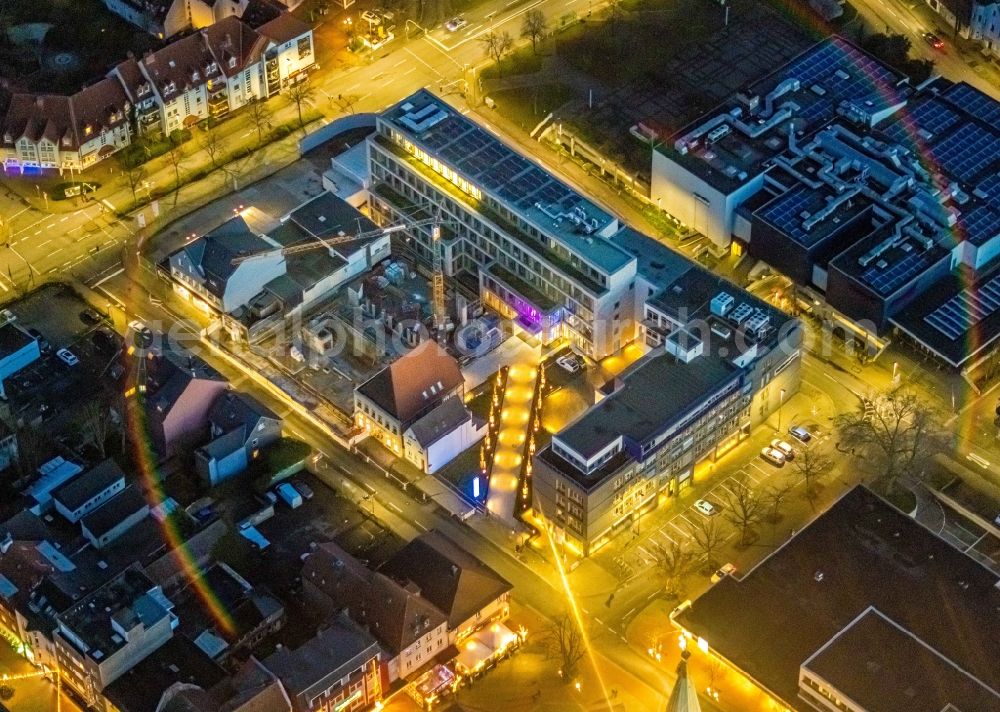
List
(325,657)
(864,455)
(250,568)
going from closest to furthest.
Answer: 1. (325,657)
2. (250,568)
3. (864,455)

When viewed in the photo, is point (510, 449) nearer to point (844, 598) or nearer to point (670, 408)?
point (670, 408)

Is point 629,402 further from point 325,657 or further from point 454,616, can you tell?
point 325,657

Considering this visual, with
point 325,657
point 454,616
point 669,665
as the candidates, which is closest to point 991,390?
point 669,665

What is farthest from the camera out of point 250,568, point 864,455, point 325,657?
point 864,455

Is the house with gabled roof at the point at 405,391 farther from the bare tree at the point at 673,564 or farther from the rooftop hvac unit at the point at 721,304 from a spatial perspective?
the bare tree at the point at 673,564

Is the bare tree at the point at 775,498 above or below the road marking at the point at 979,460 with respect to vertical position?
below

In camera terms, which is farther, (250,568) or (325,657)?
(250,568)

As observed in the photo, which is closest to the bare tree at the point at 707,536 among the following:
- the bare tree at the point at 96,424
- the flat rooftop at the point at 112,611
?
the flat rooftop at the point at 112,611
